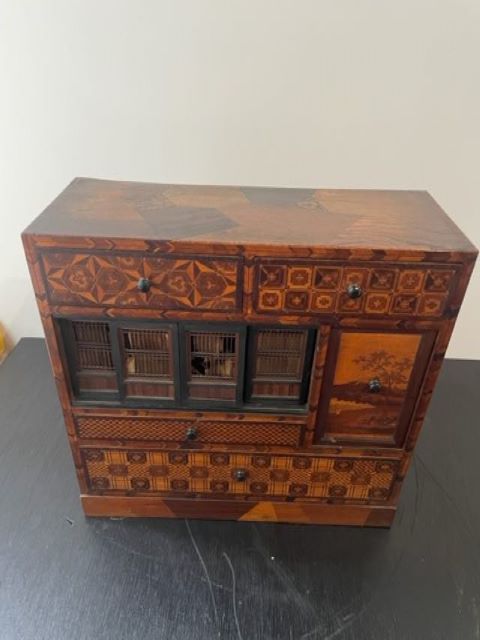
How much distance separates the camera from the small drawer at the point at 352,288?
1.07 m

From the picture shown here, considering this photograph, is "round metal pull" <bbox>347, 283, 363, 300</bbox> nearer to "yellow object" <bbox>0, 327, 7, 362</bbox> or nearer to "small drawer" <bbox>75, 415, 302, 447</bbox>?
"small drawer" <bbox>75, 415, 302, 447</bbox>

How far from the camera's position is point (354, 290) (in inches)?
42.3

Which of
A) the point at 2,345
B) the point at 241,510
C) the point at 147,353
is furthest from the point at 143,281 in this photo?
the point at 2,345

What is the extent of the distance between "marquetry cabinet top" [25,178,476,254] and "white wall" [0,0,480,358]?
1.21 ft

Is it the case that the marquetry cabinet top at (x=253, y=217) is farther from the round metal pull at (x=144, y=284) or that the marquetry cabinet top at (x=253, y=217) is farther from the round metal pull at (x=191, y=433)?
the round metal pull at (x=191, y=433)

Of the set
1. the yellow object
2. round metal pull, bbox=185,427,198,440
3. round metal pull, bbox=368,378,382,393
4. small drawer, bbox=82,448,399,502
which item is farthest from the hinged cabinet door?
the yellow object

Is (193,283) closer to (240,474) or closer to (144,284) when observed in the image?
(144,284)

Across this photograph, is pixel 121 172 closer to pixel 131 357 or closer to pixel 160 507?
pixel 131 357

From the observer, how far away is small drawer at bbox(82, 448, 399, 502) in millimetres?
1374

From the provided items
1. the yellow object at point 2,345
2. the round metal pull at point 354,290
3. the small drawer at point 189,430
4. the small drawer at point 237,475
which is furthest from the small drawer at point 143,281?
the yellow object at point 2,345

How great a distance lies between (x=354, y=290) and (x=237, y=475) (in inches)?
27.3

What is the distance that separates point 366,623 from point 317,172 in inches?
57.7

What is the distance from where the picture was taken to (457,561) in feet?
4.54

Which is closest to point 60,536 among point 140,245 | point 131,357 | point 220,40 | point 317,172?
point 131,357
